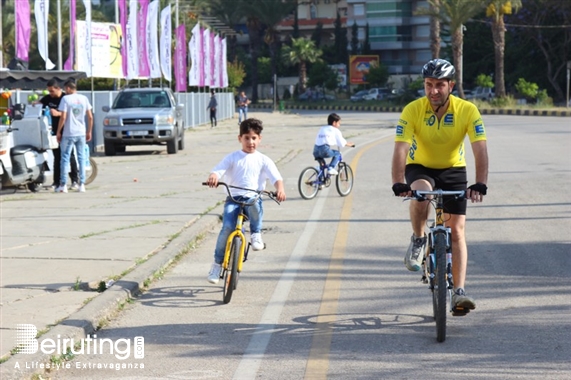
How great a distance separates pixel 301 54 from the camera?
111 m

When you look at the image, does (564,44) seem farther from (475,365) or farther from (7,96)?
(475,365)

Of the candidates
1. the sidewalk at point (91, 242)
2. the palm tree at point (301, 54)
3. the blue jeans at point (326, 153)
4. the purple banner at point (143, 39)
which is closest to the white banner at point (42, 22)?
the sidewalk at point (91, 242)

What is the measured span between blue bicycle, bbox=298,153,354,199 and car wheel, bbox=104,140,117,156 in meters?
12.4

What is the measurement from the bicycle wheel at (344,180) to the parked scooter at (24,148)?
201 inches

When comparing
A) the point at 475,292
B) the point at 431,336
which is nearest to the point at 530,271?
the point at 475,292

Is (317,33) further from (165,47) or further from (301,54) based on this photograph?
(165,47)

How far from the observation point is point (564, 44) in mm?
81625

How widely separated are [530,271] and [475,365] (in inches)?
142

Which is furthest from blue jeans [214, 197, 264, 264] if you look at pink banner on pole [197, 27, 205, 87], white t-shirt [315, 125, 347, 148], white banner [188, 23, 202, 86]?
pink banner on pole [197, 27, 205, 87]

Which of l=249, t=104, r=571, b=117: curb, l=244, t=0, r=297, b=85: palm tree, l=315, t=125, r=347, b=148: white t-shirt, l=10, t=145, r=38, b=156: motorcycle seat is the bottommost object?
l=249, t=104, r=571, b=117: curb

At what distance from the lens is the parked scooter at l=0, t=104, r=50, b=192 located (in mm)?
17219

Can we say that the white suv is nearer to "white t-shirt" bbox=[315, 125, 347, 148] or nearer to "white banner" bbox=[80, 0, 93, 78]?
"white banner" bbox=[80, 0, 93, 78]

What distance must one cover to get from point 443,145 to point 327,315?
5.46 feet

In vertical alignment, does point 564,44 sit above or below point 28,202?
above
